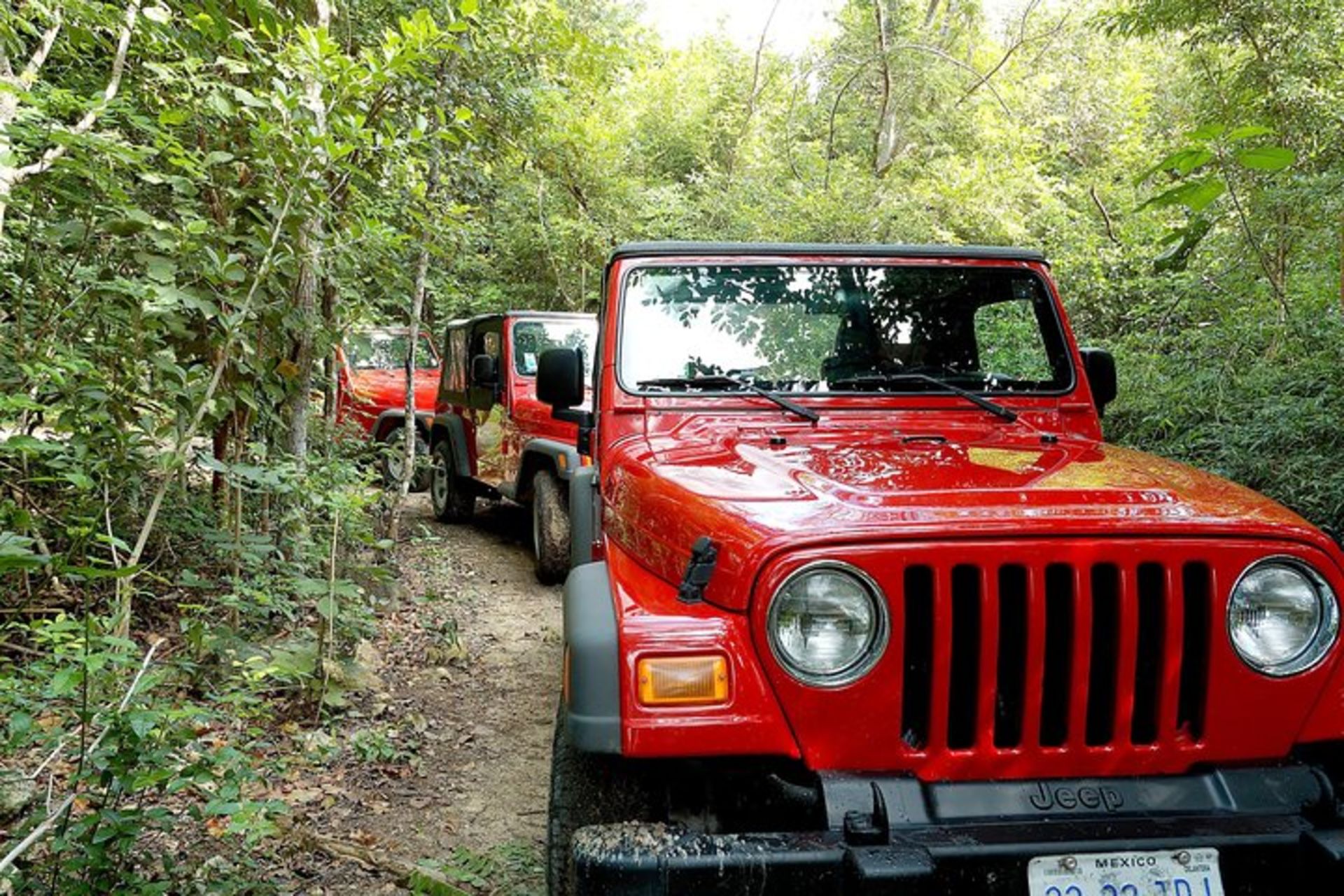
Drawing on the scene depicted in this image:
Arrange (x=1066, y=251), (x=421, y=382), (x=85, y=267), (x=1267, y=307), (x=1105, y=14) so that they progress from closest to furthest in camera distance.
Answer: (x=85, y=267), (x=1267, y=307), (x=1105, y=14), (x=421, y=382), (x=1066, y=251)

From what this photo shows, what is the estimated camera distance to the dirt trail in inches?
122

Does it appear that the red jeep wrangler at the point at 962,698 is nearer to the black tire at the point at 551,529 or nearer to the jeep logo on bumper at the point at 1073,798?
the jeep logo on bumper at the point at 1073,798

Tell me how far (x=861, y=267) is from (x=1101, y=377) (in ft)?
3.17

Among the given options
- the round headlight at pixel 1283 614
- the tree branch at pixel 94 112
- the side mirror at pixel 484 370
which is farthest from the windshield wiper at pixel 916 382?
the side mirror at pixel 484 370

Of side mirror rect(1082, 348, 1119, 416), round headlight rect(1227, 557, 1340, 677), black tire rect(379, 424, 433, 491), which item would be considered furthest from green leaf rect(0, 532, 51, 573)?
black tire rect(379, 424, 433, 491)

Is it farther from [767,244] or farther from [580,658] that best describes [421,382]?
[580,658]

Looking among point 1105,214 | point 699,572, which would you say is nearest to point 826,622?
point 699,572

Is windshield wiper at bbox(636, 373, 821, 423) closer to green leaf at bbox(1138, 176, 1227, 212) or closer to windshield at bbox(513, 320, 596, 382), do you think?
green leaf at bbox(1138, 176, 1227, 212)

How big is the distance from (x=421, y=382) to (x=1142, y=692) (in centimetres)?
922

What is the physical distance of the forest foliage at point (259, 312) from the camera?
8.71 ft

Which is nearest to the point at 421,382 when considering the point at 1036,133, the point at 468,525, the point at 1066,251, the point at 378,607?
the point at 468,525

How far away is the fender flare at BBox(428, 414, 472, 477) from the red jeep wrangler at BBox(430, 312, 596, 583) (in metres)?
0.01

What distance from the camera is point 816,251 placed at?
3.44 metres

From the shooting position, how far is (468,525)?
27.6 feet
